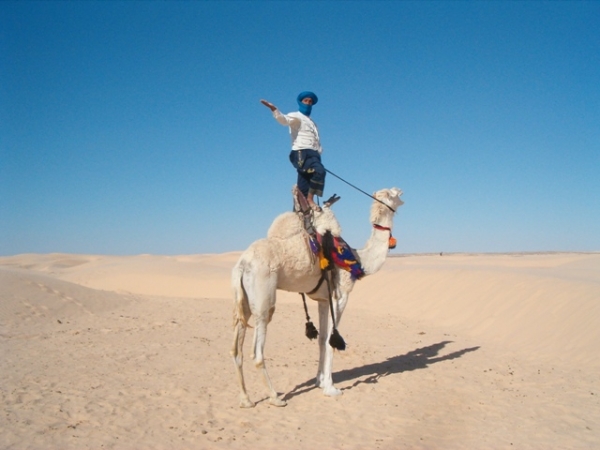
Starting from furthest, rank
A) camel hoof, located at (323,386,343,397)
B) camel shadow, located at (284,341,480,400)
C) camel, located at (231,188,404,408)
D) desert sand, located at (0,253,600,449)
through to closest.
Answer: camel shadow, located at (284,341,480,400)
camel hoof, located at (323,386,343,397)
camel, located at (231,188,404,408)
desert sand, located at (0,253,600,449)

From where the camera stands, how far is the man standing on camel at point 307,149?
27.2 ft

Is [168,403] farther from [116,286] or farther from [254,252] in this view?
[116,286]

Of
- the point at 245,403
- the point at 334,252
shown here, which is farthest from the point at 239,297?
the point at 334,252

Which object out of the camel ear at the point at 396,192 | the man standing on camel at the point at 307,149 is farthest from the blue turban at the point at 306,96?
the camel ear at the point at 396,192

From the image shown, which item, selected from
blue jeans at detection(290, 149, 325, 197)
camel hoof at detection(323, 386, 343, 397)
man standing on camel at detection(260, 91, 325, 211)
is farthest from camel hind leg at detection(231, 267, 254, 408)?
blue jeans at detection(290, 149, 325, 197)

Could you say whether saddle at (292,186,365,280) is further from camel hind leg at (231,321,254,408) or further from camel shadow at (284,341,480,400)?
camel shadow at (284,341,480,400)

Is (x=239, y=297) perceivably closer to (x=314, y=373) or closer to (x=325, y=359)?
(x=325, y=359)

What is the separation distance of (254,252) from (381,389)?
3.49 meters

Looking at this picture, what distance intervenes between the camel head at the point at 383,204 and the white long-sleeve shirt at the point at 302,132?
1.44 m

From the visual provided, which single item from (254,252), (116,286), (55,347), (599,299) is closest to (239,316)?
(254,252)

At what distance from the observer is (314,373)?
401 inches

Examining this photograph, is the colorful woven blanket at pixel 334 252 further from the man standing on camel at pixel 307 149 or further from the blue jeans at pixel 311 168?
the blue jeans at pixel 311 168

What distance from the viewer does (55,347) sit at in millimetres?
11656

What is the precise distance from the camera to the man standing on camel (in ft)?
27.2
